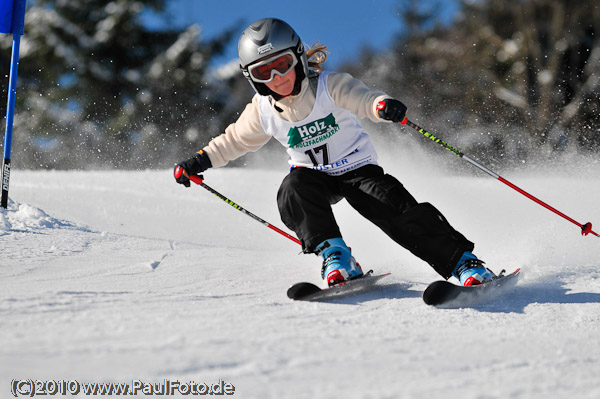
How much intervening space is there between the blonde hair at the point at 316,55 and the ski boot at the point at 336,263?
36.5 inches

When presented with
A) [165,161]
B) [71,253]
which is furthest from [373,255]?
[165,161]

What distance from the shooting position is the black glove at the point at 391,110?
2576mm

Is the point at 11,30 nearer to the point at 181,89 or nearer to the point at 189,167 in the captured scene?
the point at 189,167

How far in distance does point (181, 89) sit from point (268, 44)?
18.7 meters

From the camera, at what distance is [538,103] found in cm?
2078

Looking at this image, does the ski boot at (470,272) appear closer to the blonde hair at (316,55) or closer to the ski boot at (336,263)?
the ski boot at (336,263)

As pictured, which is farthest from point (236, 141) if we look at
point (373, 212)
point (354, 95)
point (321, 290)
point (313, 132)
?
point (321, 290)

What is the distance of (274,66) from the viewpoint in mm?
2727

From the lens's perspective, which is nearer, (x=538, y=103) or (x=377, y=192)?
(x=377, y=192)

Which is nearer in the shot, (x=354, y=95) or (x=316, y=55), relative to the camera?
(x=354, y=95)

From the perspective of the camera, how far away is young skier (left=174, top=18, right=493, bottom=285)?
2.51 m

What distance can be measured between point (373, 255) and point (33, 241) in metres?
1.85

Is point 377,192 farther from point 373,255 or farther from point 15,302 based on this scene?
point 15,302

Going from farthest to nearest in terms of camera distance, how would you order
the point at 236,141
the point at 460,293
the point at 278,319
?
the point at 236,141, the point at 460,293, the point at 278,319
